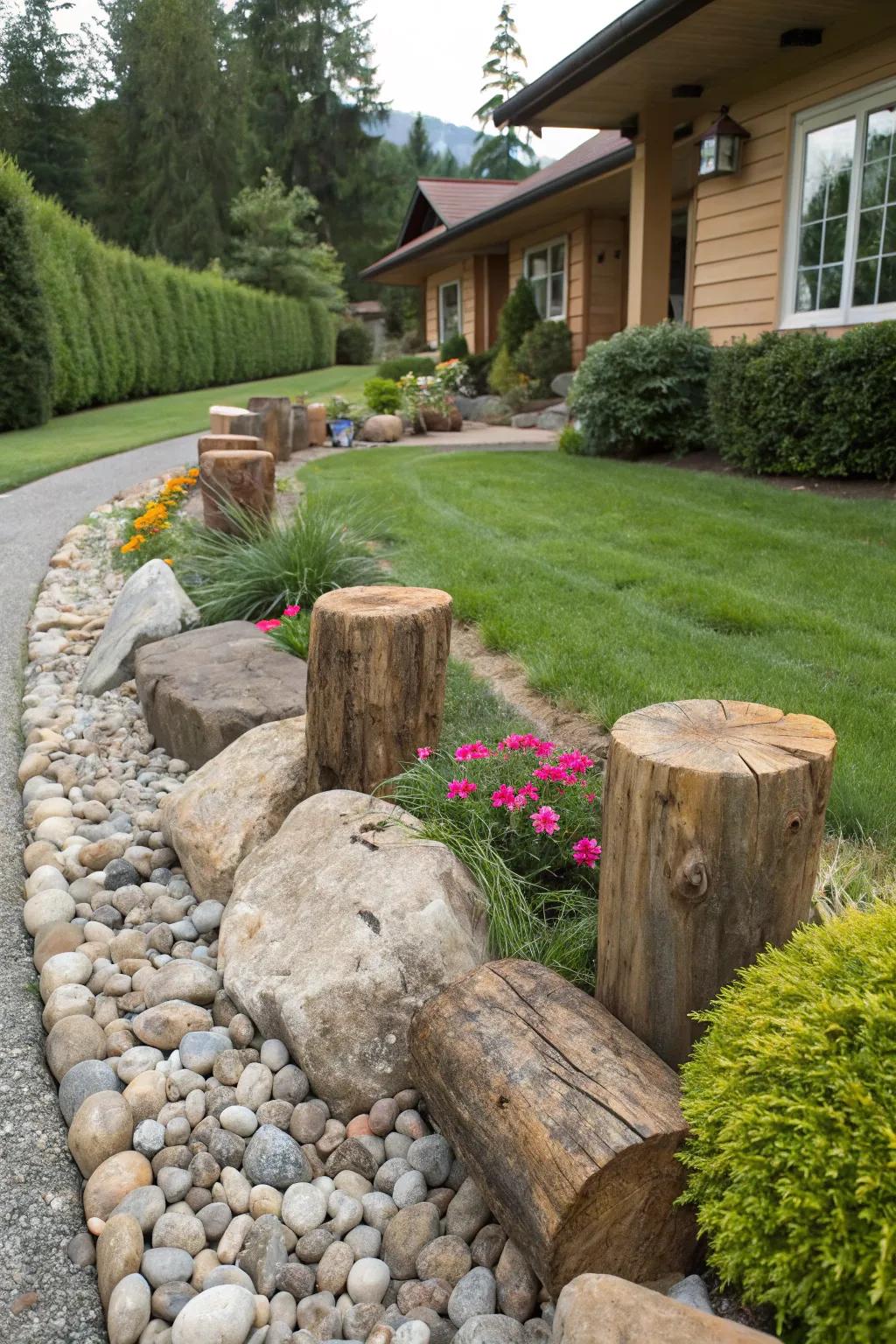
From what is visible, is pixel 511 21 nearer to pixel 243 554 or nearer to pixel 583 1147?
pixel 243 554

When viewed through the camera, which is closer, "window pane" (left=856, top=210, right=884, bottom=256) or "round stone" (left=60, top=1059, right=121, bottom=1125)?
"round stone" (left=60, top=1059, right=121, bottom=1125)

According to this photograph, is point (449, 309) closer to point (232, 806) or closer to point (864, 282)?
point (864, 282)

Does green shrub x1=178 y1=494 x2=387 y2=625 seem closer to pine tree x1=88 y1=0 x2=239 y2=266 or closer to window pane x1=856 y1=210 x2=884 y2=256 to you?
window pane x1=856 y1=210 x2=884 y2=256

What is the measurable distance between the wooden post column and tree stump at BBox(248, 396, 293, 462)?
3.87 meters

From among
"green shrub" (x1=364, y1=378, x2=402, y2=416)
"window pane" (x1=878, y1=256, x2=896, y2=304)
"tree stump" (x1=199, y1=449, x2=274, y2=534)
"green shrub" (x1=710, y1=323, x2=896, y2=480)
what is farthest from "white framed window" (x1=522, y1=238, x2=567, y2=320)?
"tree stump" (x1=199, y1=449, x2=274, y2=534)

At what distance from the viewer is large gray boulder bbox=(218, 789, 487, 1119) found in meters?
2.11

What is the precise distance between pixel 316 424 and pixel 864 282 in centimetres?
738

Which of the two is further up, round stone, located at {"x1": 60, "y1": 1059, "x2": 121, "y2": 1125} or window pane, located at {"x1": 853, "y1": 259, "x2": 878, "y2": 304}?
window pane, located at {"x1": 853, "y1": 259, "x2": 878, "y2": 304}

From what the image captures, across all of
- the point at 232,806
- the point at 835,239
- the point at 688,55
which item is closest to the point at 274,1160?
the point at 232,806

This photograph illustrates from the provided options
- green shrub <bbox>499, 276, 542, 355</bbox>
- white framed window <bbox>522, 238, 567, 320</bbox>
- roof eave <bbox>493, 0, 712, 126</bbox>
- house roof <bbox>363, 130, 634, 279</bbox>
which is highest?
house roof <bbox>363, 130, 634, 279</bbox>

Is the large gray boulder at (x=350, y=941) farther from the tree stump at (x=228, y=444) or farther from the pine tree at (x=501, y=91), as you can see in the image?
the pine tree at (x=501, y=91)

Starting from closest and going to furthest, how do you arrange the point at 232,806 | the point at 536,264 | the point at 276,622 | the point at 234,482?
the point at 232,806, the point at 276,622, the point at 234,482, the point at 536,264

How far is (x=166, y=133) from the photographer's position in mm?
34656

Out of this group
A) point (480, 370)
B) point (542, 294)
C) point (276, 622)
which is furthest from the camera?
point (480, 370)
